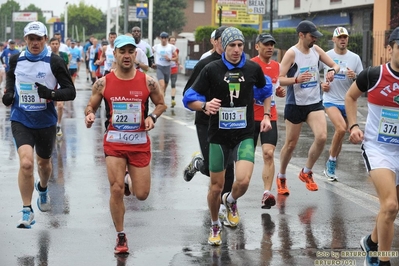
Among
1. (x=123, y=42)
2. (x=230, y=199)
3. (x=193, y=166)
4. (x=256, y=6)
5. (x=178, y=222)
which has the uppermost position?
(x=256, y=6)

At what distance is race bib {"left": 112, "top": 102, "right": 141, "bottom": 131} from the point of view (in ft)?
24.4

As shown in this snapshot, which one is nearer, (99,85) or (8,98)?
(99,85)

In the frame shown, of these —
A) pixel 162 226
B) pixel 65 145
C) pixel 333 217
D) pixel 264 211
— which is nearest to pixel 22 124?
pixel 162 226

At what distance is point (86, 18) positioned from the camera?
13488cm

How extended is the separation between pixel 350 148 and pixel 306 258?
7.76 metres

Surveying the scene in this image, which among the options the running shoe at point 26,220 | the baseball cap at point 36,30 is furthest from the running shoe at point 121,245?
the baseball cap at point 36,30

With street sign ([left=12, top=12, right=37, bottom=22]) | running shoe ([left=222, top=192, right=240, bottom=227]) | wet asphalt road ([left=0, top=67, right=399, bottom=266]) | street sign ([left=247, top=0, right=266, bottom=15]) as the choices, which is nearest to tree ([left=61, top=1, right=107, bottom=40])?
street sign ([left=12, top=12, right=37, bottom=22])

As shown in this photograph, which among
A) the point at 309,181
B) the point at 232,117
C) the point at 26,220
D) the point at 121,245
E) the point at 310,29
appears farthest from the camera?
the point at 309,181

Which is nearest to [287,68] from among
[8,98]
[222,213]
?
[222,213]

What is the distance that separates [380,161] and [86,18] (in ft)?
430

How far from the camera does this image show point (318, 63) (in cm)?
1029

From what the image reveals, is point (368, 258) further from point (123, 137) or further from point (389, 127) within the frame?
point (123, 137)

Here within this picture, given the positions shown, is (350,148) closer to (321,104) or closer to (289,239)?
(321,104)

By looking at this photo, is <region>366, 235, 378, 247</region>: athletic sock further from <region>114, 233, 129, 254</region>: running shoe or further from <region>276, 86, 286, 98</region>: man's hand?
<region>276, 86, 286, 98</region>: man's hand
